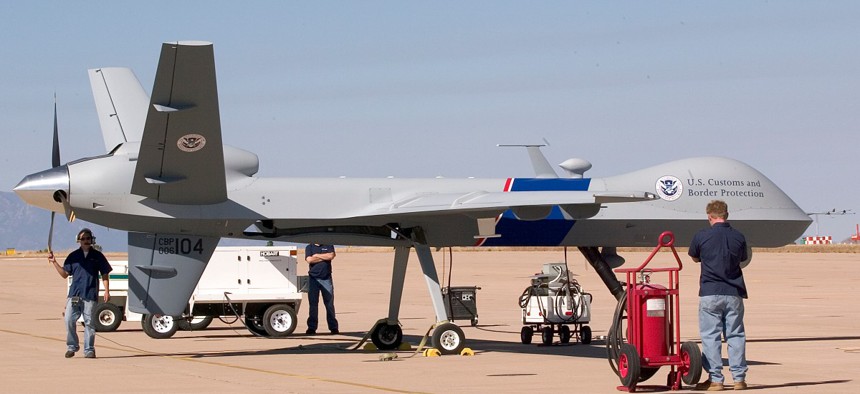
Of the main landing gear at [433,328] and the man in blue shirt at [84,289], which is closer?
the man in blue shirt at [84,289]

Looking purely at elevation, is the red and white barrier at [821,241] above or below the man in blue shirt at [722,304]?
above

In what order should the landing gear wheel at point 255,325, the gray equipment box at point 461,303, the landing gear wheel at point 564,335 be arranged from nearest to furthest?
the landing gear wheel at point 564,335, the gray equipment box at point 461,303, the landing gear wheel at point 255,325

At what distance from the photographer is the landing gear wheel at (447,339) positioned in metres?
19.2

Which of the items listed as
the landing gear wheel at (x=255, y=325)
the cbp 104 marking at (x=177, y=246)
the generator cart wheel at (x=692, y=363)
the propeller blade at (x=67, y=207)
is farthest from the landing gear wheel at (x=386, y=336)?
the generator cart wheel at (x=692, y=363)

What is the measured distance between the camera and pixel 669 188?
20.8m

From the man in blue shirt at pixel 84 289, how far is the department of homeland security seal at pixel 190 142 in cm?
220

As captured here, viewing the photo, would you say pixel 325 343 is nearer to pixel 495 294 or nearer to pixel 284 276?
pixel 284 276

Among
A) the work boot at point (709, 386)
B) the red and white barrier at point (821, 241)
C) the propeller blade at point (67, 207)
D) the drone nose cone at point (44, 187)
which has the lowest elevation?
the work boot at point (709, 386)

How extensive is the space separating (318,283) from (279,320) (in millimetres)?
1277

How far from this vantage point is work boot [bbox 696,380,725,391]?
14117 mm

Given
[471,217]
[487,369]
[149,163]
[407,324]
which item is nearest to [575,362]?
[487,369]

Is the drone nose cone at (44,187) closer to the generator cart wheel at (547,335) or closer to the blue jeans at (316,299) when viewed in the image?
the blue jeans at (316,299)

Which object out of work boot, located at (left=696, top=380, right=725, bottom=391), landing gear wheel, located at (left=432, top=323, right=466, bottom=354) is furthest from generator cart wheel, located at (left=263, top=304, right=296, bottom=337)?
work boot, located at (left=696, top=380, right=725, bottom=391)

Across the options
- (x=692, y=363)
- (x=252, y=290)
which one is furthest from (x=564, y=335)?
(x=692, y=363)
